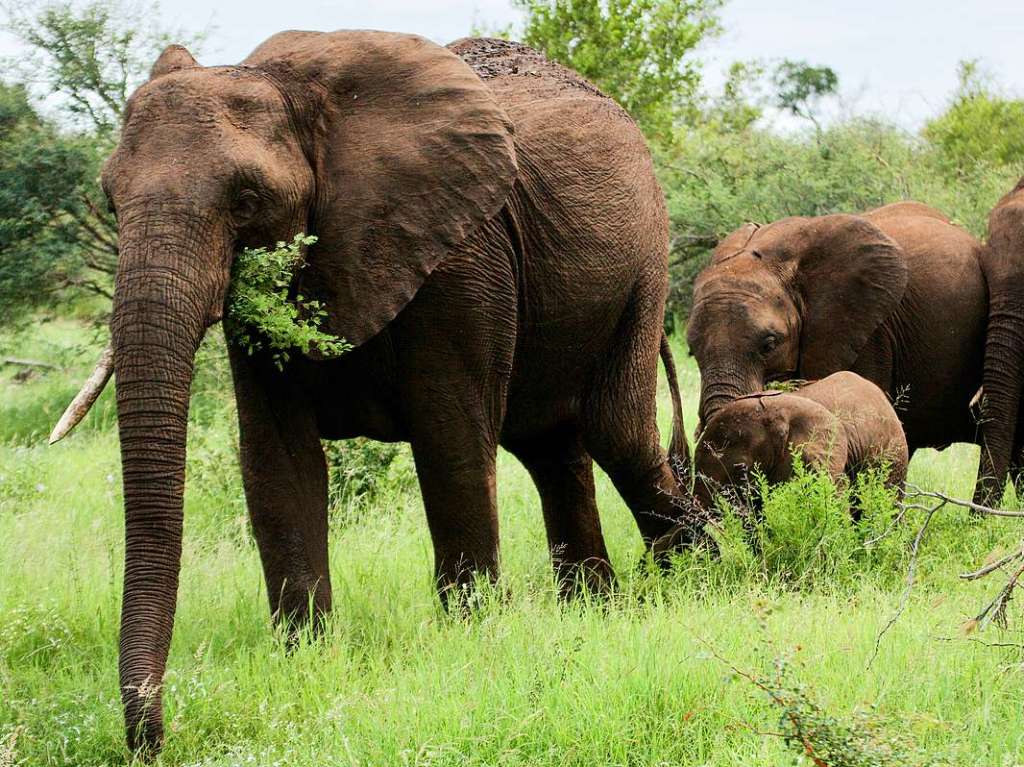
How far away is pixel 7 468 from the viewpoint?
370 inches

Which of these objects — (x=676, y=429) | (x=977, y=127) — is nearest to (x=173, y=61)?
(x=676, y=429)

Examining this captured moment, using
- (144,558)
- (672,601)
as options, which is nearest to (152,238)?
(144,558)

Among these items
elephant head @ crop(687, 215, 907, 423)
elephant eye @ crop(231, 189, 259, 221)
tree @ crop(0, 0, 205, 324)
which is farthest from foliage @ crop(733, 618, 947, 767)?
tree @ crop(0, 0, 205, 324)

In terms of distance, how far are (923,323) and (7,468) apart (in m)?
5.67

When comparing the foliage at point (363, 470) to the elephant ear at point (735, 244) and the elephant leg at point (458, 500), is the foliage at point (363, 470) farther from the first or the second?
the elephant leg at point (458, 500)

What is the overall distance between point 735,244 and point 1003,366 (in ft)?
5.45

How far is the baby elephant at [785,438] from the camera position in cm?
660

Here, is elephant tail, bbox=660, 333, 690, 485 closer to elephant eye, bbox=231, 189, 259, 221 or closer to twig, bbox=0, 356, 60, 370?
elephant eye, bbox=231, 189, 259, 221

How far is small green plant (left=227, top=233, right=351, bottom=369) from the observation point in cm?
448

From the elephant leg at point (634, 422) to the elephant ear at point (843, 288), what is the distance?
1719mm

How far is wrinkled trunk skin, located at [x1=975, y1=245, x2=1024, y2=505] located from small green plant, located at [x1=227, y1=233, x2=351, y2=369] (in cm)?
491

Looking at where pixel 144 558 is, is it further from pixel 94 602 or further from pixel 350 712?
pixel 94 602

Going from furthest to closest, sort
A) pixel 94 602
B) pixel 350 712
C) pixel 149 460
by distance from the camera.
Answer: pixel 94 602, pixel 350 712, pixel 149 460

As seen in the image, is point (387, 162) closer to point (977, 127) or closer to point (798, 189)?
point (798, 189)
